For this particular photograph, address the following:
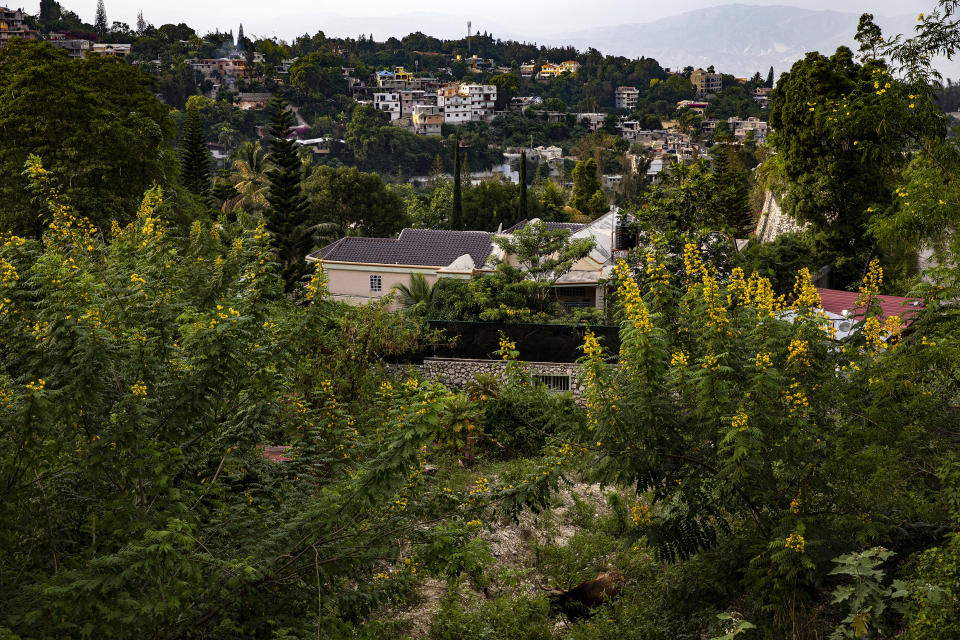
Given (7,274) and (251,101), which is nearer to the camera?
(7,274)

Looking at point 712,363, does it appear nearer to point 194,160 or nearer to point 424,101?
point 194,160

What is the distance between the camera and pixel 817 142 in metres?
20.6

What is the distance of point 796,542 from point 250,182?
116 feet

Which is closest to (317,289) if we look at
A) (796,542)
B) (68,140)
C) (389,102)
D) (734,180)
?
(796,542)

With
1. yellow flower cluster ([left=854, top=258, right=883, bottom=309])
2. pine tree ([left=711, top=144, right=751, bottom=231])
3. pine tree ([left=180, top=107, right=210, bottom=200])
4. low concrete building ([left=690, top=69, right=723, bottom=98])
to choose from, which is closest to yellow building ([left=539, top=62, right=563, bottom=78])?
low concrete building ([left=690, top=69, right=723, bottom=98])

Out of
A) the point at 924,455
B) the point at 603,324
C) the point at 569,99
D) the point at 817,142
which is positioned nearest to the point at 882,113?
the point at 924,455

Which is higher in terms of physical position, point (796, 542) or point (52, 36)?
point (52, 36)

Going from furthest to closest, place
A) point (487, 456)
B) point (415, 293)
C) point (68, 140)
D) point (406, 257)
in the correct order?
point (406, 257) → point (415, 293) → point (68, 140) → point (487, 456)

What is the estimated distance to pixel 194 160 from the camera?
1385 inches

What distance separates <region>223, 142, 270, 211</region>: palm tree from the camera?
118 ft

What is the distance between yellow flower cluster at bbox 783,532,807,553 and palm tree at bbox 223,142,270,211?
105 feet

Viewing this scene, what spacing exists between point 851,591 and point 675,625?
7.50ft

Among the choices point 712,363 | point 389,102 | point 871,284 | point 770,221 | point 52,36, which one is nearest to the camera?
point 712,363

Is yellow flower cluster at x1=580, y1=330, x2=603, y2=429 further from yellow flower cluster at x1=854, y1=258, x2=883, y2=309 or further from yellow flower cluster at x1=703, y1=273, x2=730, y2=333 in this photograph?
yellow flower cluster at x1=854, y1=258, x2=883, y2=309
